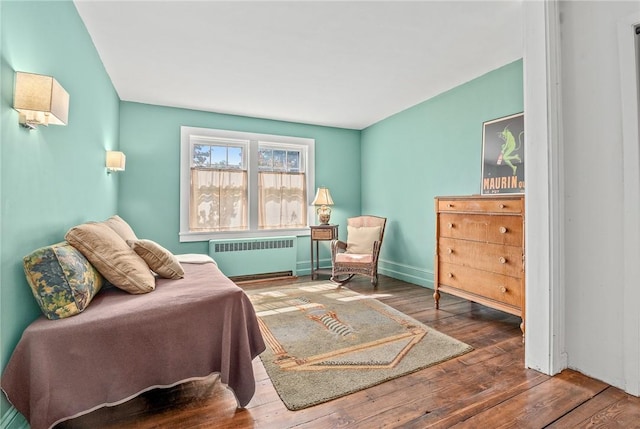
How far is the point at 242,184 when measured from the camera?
A: 4.66 meters

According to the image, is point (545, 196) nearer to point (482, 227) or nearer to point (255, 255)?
point (482, 227)

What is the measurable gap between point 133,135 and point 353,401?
13.6 feet

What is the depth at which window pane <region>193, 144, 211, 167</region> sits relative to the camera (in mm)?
4406

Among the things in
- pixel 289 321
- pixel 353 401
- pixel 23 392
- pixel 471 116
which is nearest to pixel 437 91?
pixel 471 116

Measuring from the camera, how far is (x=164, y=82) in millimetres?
3389

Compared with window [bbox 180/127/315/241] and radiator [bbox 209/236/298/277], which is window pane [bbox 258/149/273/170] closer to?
window [bbox 180/127/315/241]

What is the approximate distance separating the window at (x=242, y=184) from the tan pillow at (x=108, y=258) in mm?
2548

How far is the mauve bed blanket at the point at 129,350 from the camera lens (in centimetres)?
124

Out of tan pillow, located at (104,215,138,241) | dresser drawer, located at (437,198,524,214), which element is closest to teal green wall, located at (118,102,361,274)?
tan pillow, located at (104,215,138,241)

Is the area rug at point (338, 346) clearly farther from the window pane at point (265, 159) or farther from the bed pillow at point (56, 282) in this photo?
the window pane at point (265, 159)

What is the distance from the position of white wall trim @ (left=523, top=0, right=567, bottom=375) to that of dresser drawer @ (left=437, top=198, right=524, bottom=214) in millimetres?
480

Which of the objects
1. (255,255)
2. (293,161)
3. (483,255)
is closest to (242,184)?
(293,161)

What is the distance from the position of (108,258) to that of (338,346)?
5.42 feet

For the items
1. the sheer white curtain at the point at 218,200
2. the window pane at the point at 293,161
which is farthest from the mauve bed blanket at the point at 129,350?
the window pane at the point at 293,161
